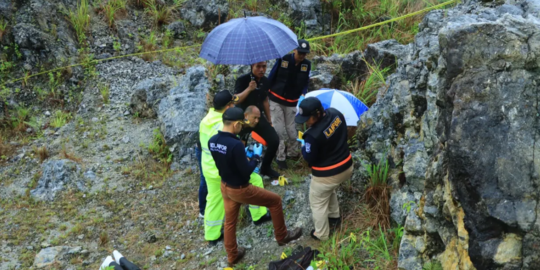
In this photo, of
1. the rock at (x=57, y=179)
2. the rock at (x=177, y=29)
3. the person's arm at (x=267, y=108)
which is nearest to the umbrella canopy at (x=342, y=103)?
the person's arm at (x=267, y=108)

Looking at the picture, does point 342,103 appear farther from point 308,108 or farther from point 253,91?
point 308,108

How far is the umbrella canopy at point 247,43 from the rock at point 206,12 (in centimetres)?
450

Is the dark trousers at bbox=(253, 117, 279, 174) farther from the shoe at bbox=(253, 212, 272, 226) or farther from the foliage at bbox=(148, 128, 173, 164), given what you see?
the foliage at bbox=(148, 128, 173, 164)

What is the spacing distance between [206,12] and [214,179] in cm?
579

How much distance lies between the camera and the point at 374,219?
14.4 feet

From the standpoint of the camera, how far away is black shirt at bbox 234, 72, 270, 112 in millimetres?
5117

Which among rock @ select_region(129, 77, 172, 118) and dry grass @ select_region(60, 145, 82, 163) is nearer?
dry grass @ select_region(60, 145, 82, 163)

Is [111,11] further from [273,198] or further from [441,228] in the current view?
[441,228]

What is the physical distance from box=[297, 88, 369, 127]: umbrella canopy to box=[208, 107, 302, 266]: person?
1.53 metres

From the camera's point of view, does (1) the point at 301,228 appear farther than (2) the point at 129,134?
No

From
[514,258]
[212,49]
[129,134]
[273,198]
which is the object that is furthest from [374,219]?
[129,134]

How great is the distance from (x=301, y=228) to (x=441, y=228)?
1933 millimetres

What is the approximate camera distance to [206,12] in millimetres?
9266

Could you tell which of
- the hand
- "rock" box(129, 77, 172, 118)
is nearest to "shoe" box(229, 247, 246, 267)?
the hand
